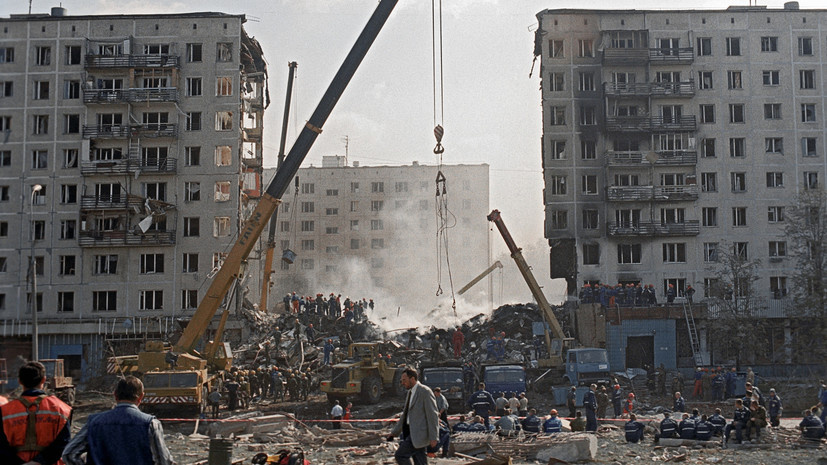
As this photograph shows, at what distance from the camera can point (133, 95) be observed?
57.2 metres

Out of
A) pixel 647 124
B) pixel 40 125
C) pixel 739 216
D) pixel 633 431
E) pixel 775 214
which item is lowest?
pixel 633 431

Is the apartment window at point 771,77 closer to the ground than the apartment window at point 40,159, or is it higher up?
higher up

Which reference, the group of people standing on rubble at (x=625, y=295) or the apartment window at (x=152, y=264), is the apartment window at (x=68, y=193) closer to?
the apartment window at (x=152, y=264)

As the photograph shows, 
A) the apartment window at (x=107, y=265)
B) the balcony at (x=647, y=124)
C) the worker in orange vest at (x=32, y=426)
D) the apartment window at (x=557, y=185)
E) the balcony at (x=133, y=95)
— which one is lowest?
the worker in orange vest at (x=32, y=426)

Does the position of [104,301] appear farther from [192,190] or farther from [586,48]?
[586,48]

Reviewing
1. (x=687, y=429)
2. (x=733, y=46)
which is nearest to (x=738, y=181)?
(x=733, y=46)

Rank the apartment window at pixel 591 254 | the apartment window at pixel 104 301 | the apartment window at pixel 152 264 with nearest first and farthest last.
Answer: the apartment window at pixel 104 301, the apartment window at pixel 152 264, the apartment window at pixel 591 254

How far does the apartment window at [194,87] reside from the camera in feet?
190

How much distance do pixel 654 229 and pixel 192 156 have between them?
108 ft

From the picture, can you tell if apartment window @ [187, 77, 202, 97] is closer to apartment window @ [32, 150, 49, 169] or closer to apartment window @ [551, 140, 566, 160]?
apartment window @ [32, 150, 49, 169]

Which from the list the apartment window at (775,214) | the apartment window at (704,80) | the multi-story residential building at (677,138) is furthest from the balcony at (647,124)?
the apartment window at (775,214)

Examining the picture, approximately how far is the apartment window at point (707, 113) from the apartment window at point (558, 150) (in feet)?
34.0

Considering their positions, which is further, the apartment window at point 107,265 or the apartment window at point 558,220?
the apartment window at point 558,220

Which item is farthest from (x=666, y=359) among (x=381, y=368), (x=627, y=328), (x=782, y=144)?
(x=381, y=368)
